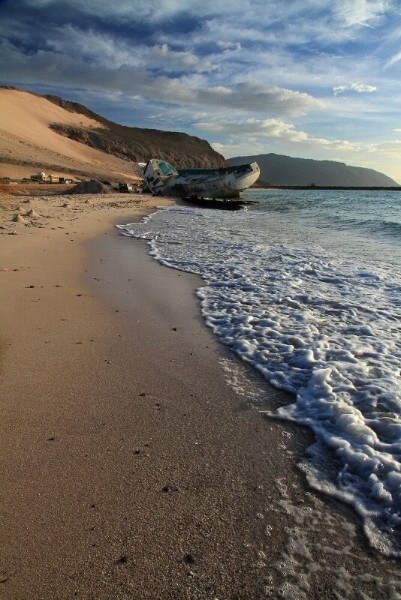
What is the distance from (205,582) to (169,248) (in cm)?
791

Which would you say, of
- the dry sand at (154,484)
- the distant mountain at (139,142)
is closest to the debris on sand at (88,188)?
the dry sand at (154,484)

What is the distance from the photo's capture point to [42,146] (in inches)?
2290

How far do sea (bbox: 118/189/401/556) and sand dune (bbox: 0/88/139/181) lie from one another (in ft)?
129

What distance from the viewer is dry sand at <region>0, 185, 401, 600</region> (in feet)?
4.84

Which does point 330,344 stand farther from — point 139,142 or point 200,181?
point 139,142

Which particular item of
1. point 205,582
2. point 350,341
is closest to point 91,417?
point 205,582

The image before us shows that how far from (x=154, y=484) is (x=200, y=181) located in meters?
31.9

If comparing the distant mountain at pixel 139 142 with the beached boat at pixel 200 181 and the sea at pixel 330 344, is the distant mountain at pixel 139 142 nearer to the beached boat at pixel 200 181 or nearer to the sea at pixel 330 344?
the beached boat at pixel 200 181

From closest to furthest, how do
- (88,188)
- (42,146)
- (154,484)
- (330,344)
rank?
(154,484)
(330,344)
(88,188)
(42,146)

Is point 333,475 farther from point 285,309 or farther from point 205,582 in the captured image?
point 285,309

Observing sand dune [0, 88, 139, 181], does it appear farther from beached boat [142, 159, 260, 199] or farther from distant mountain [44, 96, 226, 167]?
beached boat [142, 159, 260, 199]

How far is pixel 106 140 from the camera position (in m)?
79.5

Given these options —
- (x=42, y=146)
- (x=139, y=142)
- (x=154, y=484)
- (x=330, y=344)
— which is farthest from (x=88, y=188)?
(x=139, y=142)

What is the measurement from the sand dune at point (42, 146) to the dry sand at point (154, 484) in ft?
137
